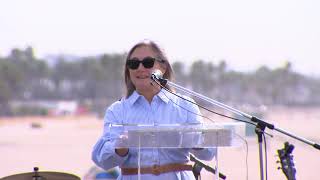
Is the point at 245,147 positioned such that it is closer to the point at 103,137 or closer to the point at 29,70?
the point at 103,137

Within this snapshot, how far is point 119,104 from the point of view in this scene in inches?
133

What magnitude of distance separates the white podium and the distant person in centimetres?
22

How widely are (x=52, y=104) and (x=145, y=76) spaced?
55.1m

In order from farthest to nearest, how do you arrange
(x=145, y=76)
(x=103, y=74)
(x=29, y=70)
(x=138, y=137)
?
(x=103, y=74), (x=29, y=70), (x=145, y=76), (x=138, y=137)

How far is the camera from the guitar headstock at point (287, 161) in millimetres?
2793

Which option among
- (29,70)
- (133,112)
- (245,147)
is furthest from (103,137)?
(29,70)

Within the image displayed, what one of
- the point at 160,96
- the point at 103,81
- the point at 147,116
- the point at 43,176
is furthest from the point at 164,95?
the point at 103,81

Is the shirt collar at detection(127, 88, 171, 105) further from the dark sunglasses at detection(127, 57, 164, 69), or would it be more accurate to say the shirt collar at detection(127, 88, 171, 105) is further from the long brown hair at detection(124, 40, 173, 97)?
the dark sunglasses at detection(127, 57, 164, 69)

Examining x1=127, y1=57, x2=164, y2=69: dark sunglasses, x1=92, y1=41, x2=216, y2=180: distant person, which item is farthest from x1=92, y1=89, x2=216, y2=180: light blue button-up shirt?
x1=127, y1=57, x2=164, y2=69: dark sunglasses

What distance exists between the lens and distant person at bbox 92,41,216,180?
3148 mm

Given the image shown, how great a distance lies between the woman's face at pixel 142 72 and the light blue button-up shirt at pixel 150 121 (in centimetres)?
7

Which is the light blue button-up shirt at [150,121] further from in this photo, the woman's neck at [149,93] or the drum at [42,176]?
the drum at [42,176]

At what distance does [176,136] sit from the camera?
2.87m

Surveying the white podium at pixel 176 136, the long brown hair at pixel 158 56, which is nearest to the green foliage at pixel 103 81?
the long brown hair at pixel 158 56
